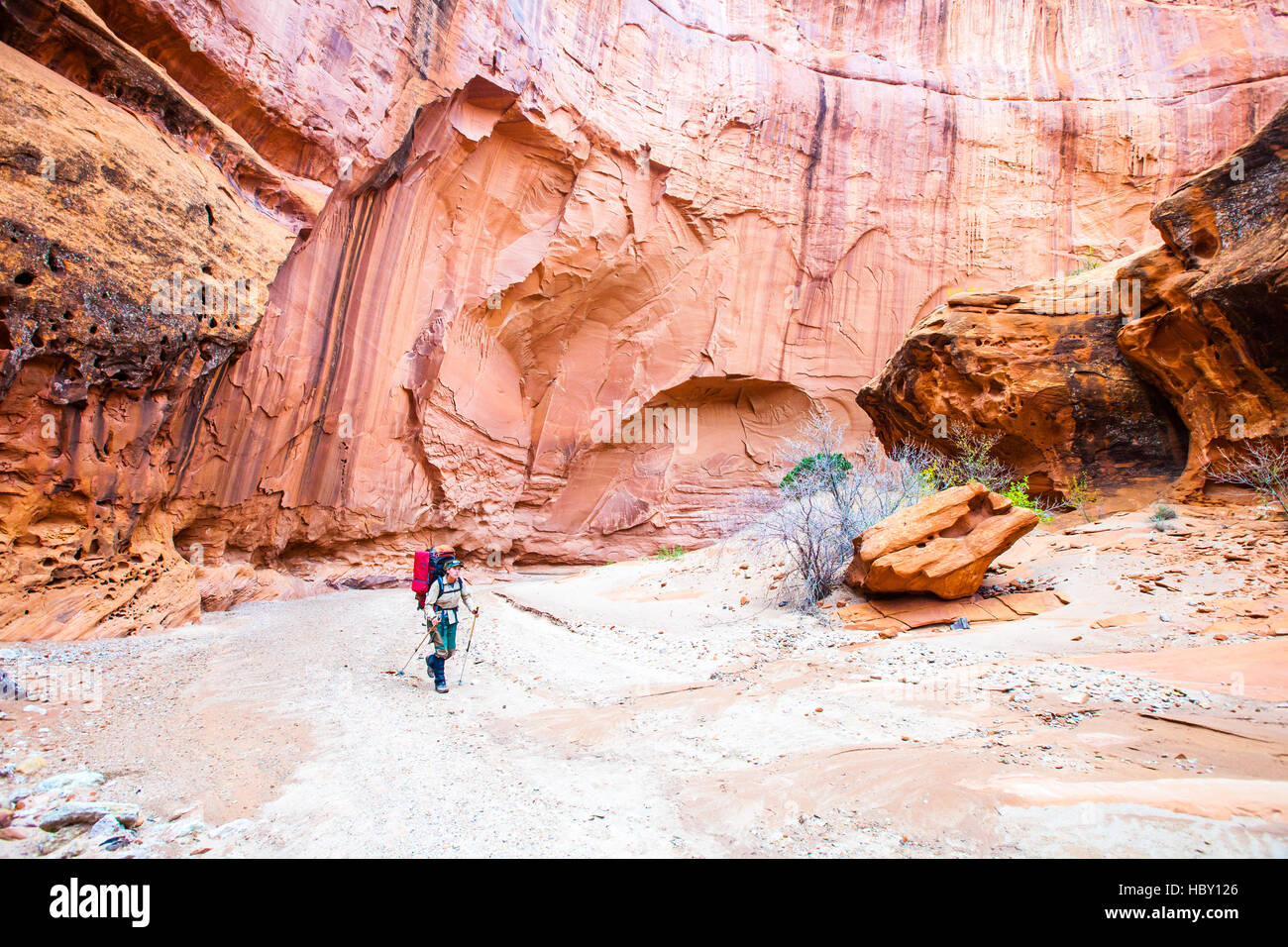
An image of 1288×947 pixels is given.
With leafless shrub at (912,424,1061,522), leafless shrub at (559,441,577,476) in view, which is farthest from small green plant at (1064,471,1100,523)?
leafless shrub at (559,441,577,476)

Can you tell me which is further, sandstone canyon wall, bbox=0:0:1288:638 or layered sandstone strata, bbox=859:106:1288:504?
layered sandstone strata, bbox=859:106:1288:504

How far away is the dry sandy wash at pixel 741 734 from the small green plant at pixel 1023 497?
297 cm

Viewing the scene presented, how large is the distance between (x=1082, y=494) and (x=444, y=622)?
11.1m

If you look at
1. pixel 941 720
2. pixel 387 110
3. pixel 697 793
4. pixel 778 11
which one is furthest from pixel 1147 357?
pixel 778 11

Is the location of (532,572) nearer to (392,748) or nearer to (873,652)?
(873,652)

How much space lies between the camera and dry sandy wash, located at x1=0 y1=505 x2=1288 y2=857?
9.68 feet

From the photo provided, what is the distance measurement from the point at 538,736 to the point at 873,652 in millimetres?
3886

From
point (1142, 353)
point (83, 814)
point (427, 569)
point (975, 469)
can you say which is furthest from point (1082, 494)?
point (83, 814)

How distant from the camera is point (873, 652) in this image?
272 inches

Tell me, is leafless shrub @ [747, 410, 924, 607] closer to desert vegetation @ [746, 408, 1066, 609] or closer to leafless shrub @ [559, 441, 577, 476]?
desert vegetation @ [746, 408, 1066, 609]

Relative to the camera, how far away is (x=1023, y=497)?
12086mm

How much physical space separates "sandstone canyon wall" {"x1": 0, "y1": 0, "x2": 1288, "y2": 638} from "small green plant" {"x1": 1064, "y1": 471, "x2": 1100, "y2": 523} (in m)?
1.27

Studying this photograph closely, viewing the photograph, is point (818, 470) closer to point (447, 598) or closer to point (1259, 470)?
point (1259, 470)

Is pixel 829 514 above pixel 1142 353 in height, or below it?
below
